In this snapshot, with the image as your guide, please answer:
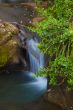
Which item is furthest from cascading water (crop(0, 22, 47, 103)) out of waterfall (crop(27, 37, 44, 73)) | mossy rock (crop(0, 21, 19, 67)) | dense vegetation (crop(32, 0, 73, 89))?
dense vegetation (crop(32, 0, 73, 89))

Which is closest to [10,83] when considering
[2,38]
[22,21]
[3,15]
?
[2,38]

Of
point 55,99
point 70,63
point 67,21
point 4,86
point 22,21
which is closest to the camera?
point 70,63

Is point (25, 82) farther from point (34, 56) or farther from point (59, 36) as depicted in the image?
point (59, 36)

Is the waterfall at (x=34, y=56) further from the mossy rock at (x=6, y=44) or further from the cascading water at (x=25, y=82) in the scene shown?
the mossy rock at (x=6, y=44)

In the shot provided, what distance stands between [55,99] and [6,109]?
1.45 metres

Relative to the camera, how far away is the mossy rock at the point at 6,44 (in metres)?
9.80

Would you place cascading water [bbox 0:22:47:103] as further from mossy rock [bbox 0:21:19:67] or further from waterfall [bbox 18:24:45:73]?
mossy rock [bbox 0:21:19:67]

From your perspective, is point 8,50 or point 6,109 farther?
point 8,50

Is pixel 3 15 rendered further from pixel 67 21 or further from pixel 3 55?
pixel 67 21

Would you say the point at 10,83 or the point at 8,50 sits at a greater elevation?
the point at 8,50

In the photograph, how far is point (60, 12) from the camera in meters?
4.76

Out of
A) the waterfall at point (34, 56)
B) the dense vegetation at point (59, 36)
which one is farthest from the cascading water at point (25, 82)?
the dense vegetation at point (59, 36)

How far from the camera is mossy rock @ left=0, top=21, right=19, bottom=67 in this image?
9797mm

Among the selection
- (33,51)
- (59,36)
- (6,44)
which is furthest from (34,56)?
(59,36)
